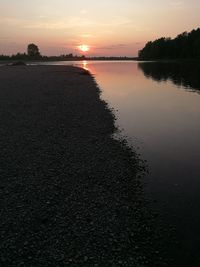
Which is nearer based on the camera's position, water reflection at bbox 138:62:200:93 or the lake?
the lake

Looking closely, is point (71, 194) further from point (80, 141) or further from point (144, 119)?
point (144, 119)

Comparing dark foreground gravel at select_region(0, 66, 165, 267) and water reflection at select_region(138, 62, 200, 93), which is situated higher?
water reflection at select_region(138, 62, 200, 93)

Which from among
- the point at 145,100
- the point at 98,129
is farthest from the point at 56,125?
the point at 145,100

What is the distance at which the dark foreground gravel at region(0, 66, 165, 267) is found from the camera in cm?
1024

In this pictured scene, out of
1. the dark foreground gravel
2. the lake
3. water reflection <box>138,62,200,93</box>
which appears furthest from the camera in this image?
water reflection <box>138,62,200,93</box>

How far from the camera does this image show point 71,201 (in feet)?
44.3

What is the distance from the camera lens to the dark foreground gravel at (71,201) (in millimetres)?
10242

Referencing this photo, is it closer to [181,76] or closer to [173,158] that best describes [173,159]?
[173,158]

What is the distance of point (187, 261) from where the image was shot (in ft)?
33.5

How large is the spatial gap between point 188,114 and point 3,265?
95.4ft

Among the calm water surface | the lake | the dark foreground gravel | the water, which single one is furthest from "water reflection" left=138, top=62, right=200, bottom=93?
the dark foreground gravel

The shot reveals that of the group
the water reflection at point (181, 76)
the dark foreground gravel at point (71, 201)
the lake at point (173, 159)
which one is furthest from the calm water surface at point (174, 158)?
the water reflection at point (181, 76)

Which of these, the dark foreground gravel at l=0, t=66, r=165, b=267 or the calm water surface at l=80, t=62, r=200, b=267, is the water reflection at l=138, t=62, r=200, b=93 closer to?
the calm water surface at l=80, t=62, r=200, b=267

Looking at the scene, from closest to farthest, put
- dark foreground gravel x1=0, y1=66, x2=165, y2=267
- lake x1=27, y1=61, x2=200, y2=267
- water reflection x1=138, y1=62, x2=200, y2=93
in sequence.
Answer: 1. dark foreground gravel x1=0, y1=66, x2=165, y2=267
2. lake x1=27, y1=61, x2=200, y2=267
3. water reflection x1=138, y1=62, x2=200, y2=93
